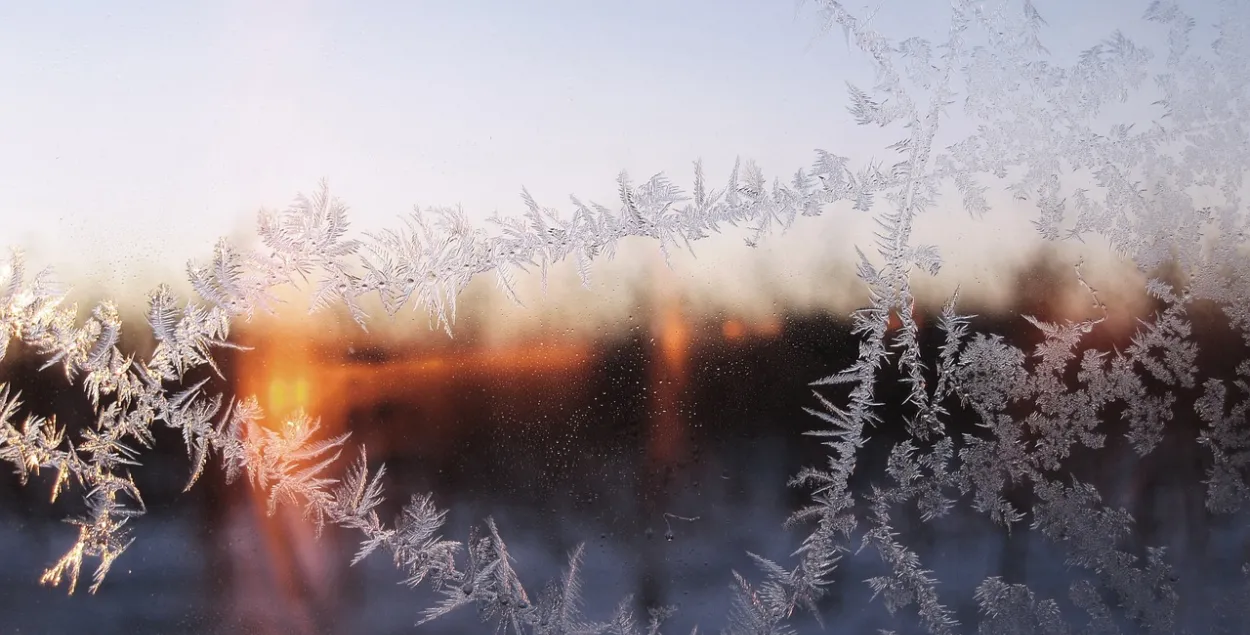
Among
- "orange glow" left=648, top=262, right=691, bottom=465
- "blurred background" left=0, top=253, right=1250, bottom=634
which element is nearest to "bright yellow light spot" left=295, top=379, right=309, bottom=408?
"blurred background" left=0, top=253, right=1250, bottom=634

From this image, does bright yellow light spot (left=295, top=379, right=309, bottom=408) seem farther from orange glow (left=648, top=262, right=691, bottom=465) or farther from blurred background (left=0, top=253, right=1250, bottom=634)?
orange glow (left=648, top=262, right=691, bottom=465)

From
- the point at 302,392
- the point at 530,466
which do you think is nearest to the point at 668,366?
the point at 530,466

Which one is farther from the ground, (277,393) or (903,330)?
(903,330)

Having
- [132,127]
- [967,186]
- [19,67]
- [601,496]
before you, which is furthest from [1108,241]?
[19,67]

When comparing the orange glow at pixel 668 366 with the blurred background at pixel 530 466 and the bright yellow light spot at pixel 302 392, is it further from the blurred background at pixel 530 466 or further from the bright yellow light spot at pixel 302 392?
the bright yellow light spot at pixel 302 392

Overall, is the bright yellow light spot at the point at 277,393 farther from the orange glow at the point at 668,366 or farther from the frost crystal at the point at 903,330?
the orange glow at the point at 668,366

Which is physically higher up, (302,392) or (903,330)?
(903,330)

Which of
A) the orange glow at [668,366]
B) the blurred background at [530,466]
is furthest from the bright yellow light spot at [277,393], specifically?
the orange glow at [668,366]

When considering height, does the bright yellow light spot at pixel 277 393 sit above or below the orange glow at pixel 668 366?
below

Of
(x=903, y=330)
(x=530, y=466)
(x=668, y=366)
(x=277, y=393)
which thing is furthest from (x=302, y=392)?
(x=903, y=330)

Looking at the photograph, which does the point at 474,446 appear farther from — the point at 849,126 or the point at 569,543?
the point at 849,126

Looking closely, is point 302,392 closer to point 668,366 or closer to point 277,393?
point 277,393
